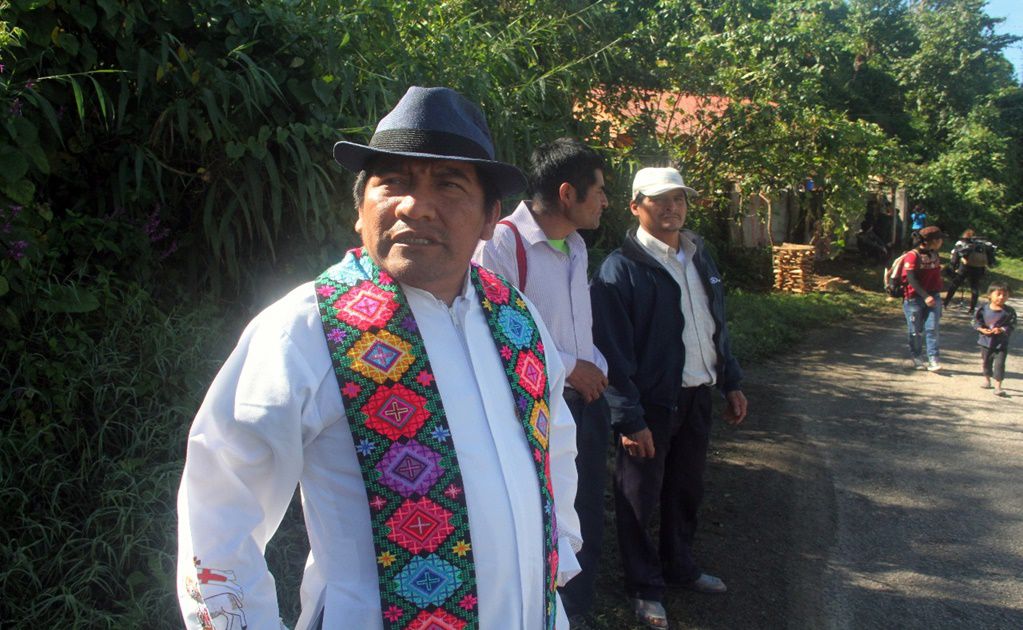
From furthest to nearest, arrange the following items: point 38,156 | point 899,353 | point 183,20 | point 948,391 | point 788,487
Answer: point 899,353 < point 948,391 < point 788,487 < point 183,20 < point 38,156

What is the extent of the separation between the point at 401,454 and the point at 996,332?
8.52 meters

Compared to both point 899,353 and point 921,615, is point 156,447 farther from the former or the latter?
point 899,353

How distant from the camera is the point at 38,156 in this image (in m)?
3.04

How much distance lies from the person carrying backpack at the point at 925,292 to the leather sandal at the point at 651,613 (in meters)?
6.98

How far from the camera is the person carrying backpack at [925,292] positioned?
9477mm

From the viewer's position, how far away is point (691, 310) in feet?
12.6

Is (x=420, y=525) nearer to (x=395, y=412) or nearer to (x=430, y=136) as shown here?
(x=395, y=412)

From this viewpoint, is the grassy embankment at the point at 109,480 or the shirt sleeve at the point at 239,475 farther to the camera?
the grassy embankment at the point at 109,480

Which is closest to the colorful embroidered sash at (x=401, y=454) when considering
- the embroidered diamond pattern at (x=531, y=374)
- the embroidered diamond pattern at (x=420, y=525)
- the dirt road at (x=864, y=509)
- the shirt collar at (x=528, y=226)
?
the embroidered diamond pattern at (x=420, y=525)

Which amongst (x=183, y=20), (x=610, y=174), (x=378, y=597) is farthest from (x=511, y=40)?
(x=378, y=597)

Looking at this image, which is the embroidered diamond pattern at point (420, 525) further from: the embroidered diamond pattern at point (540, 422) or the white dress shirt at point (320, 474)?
the embroidered diamond pattern at point (540, 422)

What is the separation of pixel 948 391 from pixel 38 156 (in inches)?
327

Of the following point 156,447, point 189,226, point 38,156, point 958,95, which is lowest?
point 156,447

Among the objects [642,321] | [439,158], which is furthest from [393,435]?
[642,321]
